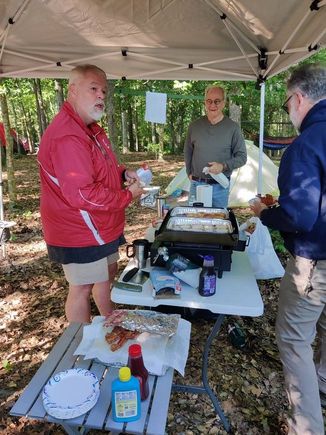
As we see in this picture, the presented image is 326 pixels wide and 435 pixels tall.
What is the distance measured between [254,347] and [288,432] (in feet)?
2.96

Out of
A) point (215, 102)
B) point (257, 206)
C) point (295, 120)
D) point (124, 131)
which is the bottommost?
point (257, 206)

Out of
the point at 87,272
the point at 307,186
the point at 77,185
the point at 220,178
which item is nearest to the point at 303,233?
the point at 307,186

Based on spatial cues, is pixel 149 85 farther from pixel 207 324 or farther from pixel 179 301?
pixel 179 301

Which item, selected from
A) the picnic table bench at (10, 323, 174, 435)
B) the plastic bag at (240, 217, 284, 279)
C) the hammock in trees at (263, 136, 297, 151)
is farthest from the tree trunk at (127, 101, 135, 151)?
the picnic table bench at (10, 323, 174, 435)

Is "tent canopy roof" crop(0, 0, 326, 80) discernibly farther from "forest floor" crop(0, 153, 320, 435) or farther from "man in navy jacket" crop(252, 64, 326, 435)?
"forest floor" crop(0, 153, 320, 435)

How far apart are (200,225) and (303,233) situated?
0.67 meters

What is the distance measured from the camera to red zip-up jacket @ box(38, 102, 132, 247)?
1.92 m

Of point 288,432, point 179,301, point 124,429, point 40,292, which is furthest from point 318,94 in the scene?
point 40,292

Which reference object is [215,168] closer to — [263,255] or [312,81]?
[263,255]

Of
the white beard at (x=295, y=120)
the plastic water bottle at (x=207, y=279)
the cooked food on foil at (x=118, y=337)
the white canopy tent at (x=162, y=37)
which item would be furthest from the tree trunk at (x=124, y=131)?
the cooked food on foil at (x=118, y=337)

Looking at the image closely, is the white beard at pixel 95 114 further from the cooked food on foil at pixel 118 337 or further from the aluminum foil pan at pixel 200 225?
the cooked food on foil at pixel 118 337

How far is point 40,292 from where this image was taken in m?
3.65

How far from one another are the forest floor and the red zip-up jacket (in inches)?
44.0

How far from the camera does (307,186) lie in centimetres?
159
